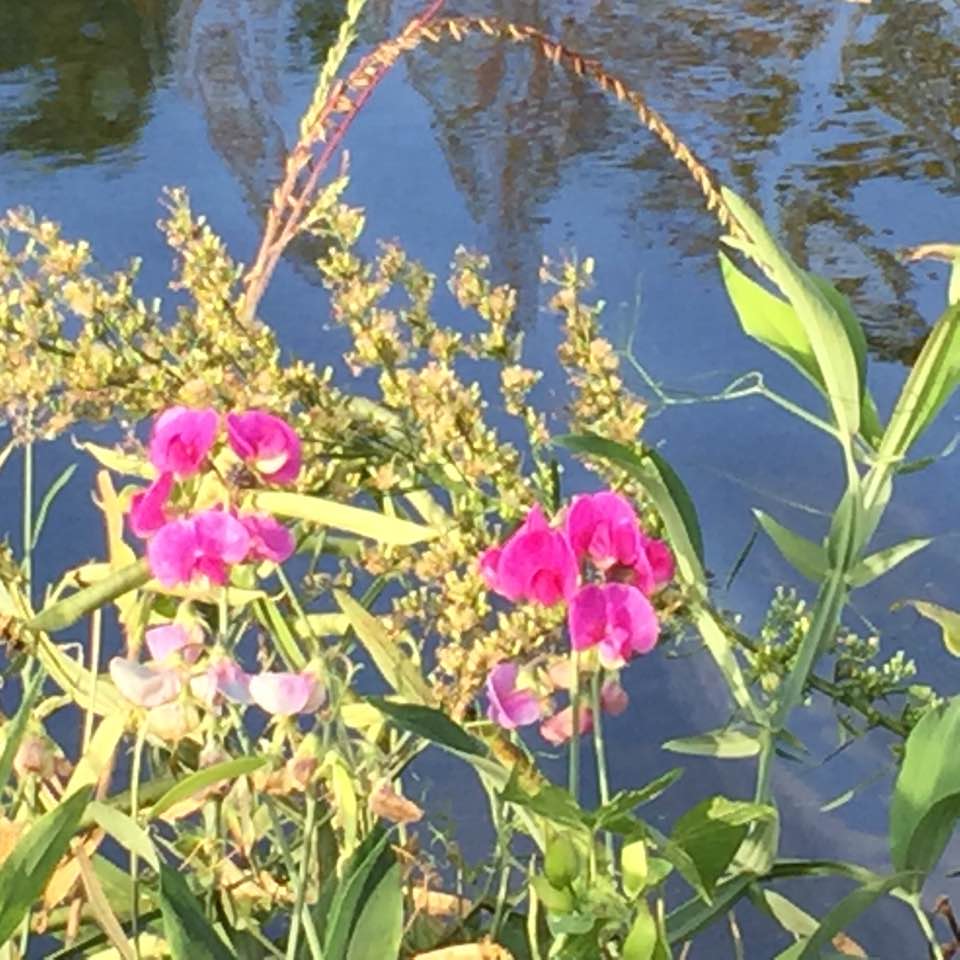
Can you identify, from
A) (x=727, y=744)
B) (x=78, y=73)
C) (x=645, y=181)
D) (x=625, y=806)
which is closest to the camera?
(x=625, y=806)

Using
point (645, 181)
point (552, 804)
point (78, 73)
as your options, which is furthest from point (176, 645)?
point (78, 73)

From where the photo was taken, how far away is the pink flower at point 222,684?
41cm

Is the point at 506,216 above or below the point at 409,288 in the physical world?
below

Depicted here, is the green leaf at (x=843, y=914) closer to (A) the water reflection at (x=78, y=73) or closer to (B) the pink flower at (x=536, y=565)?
(B) the pink flower at (x=536, y=565)

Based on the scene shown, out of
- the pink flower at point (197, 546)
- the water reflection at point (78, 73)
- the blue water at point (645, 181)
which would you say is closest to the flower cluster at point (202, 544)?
the pink flower at point (197, 546)

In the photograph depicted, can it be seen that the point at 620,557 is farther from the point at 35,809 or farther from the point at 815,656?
the point at 35,809

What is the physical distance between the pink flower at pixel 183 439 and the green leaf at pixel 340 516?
0.11ft

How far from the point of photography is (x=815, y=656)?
0.45 meters

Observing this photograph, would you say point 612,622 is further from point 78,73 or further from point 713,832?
point 78,73

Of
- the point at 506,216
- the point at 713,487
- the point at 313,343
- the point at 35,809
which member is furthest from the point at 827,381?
the point at 506,216

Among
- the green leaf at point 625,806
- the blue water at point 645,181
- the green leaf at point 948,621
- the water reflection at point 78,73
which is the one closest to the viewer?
the green leaf at point 625,806

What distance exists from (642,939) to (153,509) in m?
0.17

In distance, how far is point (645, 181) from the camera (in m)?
1.13

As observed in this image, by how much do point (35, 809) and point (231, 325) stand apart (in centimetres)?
17
